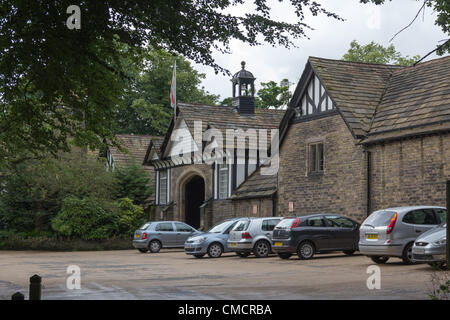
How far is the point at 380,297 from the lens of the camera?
11.6 meters

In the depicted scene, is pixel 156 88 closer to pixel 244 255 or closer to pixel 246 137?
pixel 246 137

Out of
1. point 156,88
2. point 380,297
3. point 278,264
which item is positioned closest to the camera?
point 380,297

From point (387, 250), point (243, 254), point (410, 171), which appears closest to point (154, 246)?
point (243, 254)

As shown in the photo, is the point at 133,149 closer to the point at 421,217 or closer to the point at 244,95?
the point at 244,95

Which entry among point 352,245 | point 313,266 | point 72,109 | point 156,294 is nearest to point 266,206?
point 352,245

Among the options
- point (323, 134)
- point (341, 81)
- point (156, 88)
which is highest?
point (156, 88)

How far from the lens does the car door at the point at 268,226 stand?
25266 millimetres

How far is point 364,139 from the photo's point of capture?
88.4 feet

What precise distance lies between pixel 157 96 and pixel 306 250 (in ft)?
133

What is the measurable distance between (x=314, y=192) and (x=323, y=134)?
2.69 meters

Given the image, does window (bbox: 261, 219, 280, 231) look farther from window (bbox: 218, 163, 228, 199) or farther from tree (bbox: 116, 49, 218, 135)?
tree (bbox: 116, 49, 218, 135)

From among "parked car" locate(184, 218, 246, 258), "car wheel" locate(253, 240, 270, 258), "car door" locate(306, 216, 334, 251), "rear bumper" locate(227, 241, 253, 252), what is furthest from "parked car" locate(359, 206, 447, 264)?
"parked car" locate(184, 218, 246, 258)

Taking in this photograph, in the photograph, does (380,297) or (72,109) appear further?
(72,109)

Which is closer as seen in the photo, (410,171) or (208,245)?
(410,171)
